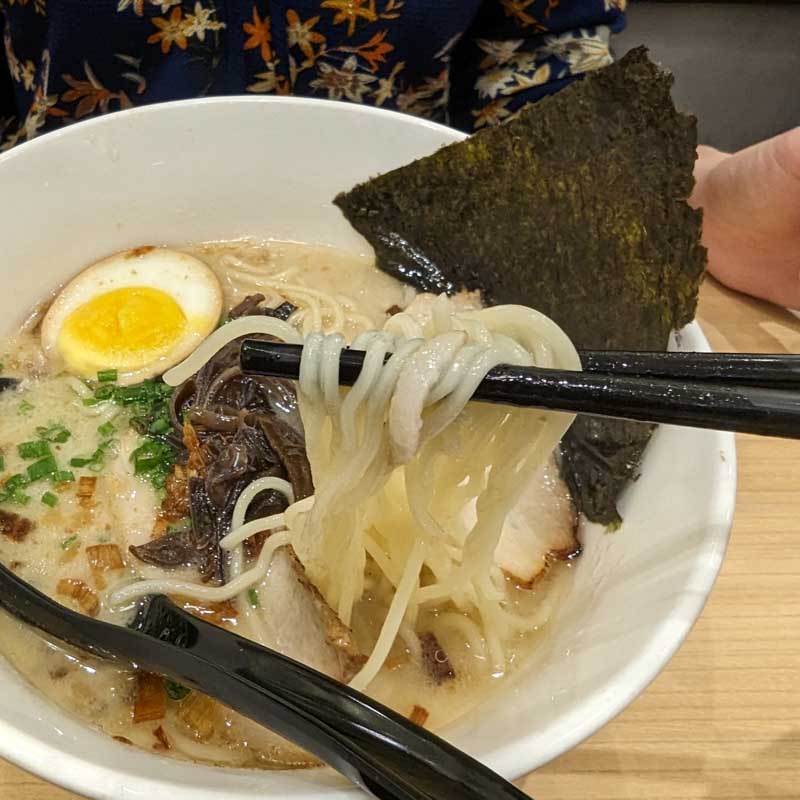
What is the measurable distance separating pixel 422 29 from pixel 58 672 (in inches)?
67.5

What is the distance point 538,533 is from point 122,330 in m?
0.96

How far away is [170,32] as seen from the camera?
6.25 feet

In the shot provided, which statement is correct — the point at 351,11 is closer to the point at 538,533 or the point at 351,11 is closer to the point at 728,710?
the point at 538,533

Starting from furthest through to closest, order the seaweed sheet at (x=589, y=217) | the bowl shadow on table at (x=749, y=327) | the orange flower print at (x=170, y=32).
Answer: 1. the orange flower print at (x=170, y=32)
2. the bowl shadow on table at (x=749, y=327)
3. the seaweed sheet at (x=589, y=217)

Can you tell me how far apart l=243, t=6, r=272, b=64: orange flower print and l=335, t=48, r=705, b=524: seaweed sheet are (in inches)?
26.7

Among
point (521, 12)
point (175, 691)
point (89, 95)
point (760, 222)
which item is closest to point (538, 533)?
point (175, 691)

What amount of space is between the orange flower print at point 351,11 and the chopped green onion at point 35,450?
1.27 metres

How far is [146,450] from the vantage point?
1.39 metres

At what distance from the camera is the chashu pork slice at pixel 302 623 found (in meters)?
1.07

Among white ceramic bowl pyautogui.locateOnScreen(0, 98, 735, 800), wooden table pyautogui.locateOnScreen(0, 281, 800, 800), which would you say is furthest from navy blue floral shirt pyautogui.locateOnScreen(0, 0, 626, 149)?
wooden table pyautogui.locateOnScreen(0, 281, 800, 800)

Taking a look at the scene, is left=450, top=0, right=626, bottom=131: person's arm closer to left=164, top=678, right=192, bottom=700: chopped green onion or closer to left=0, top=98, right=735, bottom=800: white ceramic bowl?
left=0, top=98, right=735, bottom=800: white ceramic bowl

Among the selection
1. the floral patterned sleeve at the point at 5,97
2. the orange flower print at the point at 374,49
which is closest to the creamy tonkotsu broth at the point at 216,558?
the orange flower print at the point at 374,49

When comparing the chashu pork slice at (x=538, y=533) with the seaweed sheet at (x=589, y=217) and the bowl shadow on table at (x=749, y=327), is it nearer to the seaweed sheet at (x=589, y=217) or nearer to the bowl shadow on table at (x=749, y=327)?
the seaweed sheet at (x=589, y=217)

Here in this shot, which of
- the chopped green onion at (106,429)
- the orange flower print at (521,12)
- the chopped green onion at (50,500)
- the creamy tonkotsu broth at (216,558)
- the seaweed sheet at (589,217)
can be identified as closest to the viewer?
the creamy tonkotsu broth at (216,558)
